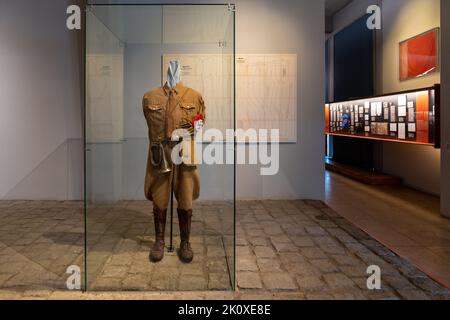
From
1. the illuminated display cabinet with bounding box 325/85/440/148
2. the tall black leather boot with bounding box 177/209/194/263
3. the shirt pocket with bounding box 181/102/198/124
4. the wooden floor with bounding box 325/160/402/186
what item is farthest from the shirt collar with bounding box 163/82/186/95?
the wooden floor with bounding box 325/160/402/186

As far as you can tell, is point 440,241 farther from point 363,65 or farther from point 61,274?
point 363,65

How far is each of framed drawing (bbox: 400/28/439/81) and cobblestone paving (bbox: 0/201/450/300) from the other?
3400 millimetres

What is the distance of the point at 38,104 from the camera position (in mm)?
5938

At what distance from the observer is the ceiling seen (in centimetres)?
960

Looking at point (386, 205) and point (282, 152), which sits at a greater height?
point (282, 152)

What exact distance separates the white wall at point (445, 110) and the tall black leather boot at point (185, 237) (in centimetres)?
343

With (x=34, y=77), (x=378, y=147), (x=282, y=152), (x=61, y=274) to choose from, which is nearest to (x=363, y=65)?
(x=378, y=147)

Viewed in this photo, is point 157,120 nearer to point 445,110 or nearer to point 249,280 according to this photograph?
point 249,280

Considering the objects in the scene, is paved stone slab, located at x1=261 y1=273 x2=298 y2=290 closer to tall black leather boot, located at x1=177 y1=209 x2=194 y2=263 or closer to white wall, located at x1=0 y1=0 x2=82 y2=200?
tall black leather boot, located at x1=177 y1=209 x2=194 y2=263

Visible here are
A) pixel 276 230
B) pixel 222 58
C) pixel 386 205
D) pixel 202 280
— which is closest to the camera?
pixel 202 280

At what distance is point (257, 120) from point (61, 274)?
3.75 meters

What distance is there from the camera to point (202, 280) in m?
3.01

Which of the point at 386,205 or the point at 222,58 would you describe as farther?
the point at 386,205

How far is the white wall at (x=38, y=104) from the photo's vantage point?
5875 mm
